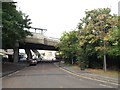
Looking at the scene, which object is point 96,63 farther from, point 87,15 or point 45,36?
point 45,36

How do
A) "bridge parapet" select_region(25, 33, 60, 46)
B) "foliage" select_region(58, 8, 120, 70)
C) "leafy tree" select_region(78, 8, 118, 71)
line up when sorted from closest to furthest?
"foliage" select_region(58, 8, 120, 70), "leafy tree" select_region(78, 8, 118, 71), "bridge parapet" select_region(25, 33, 60, 46)

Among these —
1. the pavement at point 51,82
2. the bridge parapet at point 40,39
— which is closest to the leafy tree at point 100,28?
the pavement at point 51,82

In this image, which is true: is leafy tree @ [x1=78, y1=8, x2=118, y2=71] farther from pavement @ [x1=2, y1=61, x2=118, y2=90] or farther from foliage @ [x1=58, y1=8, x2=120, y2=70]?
pavement @ [x1=2, y1=61, x2=118, y2=90]

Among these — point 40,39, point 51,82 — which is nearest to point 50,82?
point 51,82

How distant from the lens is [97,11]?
2203cm

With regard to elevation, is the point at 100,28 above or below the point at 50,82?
above

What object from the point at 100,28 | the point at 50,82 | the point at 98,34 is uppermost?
the point at 100,28

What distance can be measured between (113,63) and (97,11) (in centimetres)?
790

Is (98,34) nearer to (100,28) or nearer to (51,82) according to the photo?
(100,28)

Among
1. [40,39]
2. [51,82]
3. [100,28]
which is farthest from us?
[40,39]

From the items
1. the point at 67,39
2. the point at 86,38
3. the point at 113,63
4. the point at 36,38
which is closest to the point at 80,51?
the point at 86,38

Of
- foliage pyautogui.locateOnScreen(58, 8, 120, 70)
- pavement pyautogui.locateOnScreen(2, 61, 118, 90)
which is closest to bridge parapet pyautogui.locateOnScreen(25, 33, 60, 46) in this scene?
foliage pyautogui.locateOnScreen(58, 8, 120, 70)

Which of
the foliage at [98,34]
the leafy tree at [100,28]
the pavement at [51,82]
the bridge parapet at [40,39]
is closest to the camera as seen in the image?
the pavement at [51,82]

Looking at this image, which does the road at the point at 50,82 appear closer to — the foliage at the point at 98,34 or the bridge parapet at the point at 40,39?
the foliage at the point at 98,34
